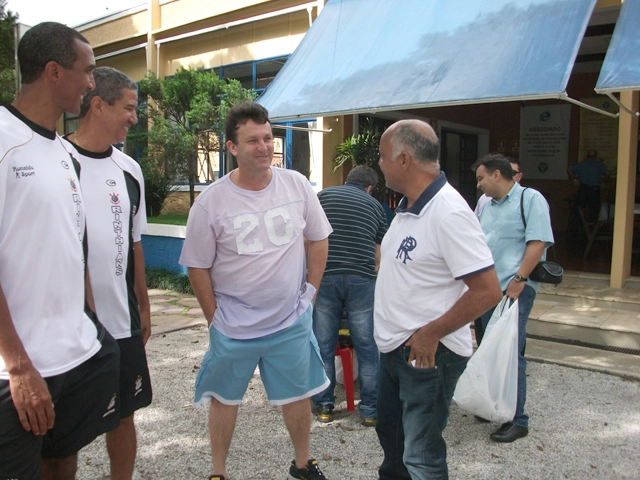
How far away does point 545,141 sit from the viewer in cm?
1357

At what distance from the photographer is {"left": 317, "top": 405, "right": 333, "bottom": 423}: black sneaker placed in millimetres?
4098

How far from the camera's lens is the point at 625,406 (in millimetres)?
4207

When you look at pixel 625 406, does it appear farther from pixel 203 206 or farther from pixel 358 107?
pixel 358 107

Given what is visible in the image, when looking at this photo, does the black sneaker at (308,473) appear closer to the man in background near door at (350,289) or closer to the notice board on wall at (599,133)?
the man in background near door at (350,289)

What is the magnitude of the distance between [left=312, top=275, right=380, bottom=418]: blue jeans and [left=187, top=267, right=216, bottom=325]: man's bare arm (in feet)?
4.33

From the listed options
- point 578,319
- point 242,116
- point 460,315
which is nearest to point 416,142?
point 460,315

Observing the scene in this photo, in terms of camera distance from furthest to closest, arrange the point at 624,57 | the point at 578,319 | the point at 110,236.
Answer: the point at 578,319
the point at 624,57
the point at 110,236

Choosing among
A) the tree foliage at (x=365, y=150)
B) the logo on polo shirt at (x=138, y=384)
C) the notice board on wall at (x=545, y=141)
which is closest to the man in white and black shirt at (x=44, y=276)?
the logo on polo shirt at (x=138, y=384)

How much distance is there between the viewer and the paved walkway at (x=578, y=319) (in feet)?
17.2

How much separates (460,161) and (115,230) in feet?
38.4

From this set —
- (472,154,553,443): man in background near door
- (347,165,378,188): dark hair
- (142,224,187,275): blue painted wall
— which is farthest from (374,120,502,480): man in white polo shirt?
(142,224,187,275): blue painted wall

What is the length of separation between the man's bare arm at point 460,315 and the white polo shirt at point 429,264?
1.7 inches

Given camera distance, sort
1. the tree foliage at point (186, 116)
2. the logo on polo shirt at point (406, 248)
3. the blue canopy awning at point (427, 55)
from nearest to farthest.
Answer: the logo on polo shirt at point (406, 248), the blue canopy awning at point (427, 55), the tree foliage at point (186, 116)

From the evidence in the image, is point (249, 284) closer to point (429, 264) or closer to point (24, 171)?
point (429, 264)
